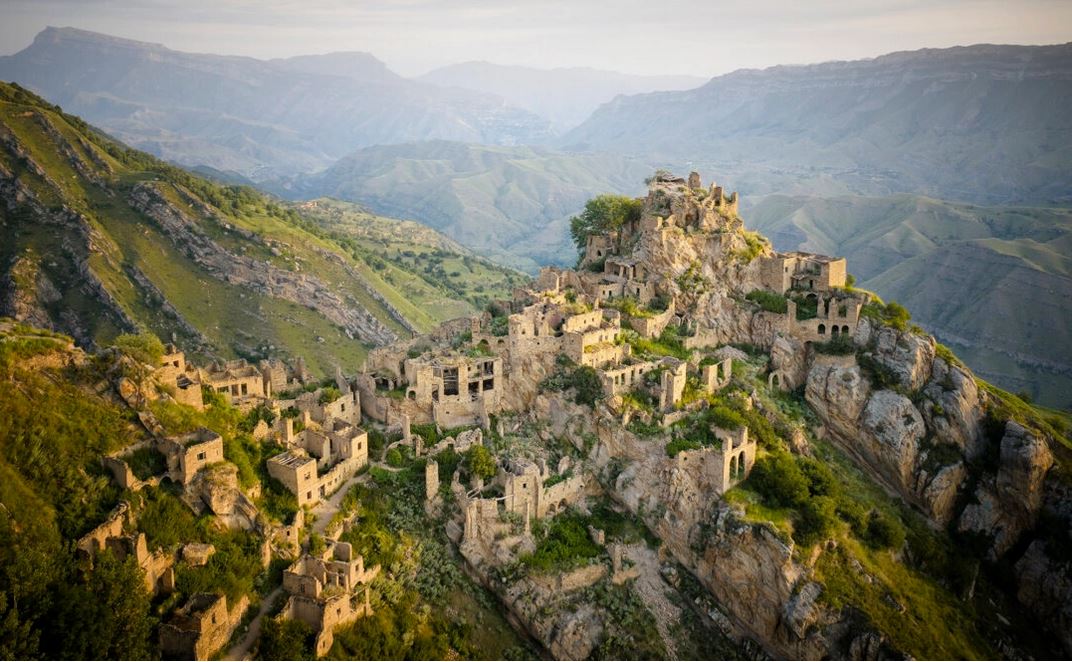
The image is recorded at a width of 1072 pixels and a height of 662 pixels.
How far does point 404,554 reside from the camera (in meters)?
40.7

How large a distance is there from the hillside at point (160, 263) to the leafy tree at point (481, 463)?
4339cm

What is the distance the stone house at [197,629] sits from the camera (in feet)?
100.0

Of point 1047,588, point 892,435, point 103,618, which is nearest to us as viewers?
point 103,618

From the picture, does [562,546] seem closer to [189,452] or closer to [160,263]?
[189,452]

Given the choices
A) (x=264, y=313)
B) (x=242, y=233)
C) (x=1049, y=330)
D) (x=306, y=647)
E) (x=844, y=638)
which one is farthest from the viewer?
(x=1049, y=330)

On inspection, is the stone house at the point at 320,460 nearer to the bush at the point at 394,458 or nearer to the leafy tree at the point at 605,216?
the bush at the point at 394,458

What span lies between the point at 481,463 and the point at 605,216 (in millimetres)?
26181

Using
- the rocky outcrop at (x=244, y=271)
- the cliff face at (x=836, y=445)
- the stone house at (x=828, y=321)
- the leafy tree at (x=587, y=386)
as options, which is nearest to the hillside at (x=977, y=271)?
the cliff face at (x=836, y=445)

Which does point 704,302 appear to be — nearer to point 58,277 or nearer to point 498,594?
point 498,594

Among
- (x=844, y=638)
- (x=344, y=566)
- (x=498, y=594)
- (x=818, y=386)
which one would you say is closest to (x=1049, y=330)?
(x=818, y=386)

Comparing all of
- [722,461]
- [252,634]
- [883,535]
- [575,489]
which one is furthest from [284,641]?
[883,535]

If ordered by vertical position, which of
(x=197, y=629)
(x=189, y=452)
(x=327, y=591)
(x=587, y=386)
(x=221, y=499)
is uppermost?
(x=189, y=452)

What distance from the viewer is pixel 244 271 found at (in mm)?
95875

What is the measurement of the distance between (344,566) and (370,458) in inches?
363
